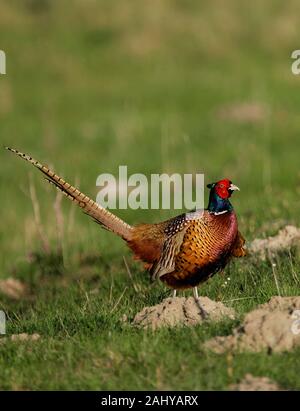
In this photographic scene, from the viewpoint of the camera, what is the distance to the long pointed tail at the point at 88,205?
7.70 meters

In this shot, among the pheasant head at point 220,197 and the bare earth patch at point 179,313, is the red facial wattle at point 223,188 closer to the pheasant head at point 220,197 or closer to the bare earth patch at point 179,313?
the pheasant head at point 220,197

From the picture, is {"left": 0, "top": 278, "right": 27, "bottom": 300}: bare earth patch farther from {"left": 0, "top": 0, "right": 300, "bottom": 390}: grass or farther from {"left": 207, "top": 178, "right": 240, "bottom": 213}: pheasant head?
{"left": 207, "top": 178, "right": 240, "bottom": 213}: pheasant head

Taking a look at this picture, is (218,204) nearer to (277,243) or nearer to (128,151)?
(277,243)

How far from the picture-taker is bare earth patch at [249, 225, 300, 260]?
8930 mm

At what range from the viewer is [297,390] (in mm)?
5809

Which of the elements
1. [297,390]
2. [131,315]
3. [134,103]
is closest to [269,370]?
[297,390]

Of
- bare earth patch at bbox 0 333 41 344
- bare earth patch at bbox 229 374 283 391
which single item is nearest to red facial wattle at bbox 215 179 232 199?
bare earth patch at bbox 0 333 41 344

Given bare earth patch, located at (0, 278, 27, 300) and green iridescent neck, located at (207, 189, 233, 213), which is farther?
bare earth patch, located at (0, 278, 27, 300)

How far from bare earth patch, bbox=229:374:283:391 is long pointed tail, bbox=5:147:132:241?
233 cm

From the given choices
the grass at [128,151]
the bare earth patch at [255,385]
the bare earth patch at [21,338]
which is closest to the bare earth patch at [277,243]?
the grass at [128,151]

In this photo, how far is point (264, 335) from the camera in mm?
6207

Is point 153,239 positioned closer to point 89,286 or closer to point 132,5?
point 89,286

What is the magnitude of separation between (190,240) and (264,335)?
1.38 m

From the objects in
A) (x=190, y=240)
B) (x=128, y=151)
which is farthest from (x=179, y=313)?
(x=128, y=151)
